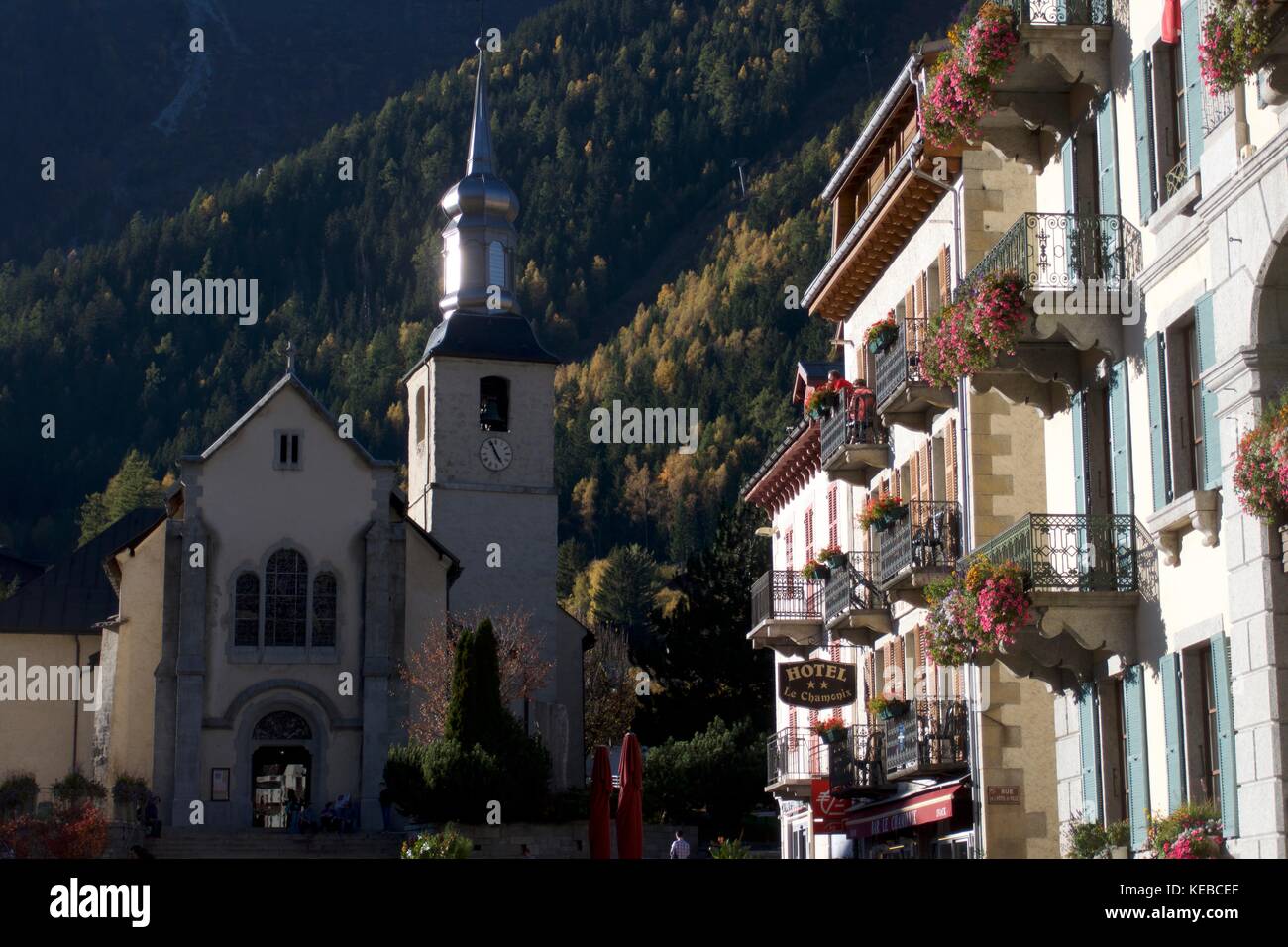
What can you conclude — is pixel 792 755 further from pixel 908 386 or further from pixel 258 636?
pixel 258 636

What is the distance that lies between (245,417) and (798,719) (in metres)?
21.7

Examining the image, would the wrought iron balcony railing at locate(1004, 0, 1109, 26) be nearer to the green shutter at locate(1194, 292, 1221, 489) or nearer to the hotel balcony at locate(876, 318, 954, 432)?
the green shutter at locate(1194, 292, 1221, 489)

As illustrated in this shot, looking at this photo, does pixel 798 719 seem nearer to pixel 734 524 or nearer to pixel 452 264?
pixel 452 264

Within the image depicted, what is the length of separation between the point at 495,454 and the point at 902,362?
3970 centimetres

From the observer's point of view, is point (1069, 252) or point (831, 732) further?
point (831, 732)

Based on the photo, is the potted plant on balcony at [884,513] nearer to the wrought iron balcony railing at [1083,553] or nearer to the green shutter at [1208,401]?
the wrought iron balcony railing at [1083,553]

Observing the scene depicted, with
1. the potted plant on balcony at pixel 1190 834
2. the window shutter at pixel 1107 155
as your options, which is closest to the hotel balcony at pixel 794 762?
the window shutter at pixel 1107 155

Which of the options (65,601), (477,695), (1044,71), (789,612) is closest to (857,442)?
(789,612)

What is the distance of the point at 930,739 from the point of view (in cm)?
3142

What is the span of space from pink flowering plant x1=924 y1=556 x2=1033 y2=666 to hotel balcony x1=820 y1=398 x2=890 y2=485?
1167 centimetres

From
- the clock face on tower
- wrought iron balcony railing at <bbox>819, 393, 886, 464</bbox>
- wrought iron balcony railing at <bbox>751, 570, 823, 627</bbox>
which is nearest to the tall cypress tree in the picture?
wrought iron balcony railing at <bbox>751, 570, 823, 627</bbox>
